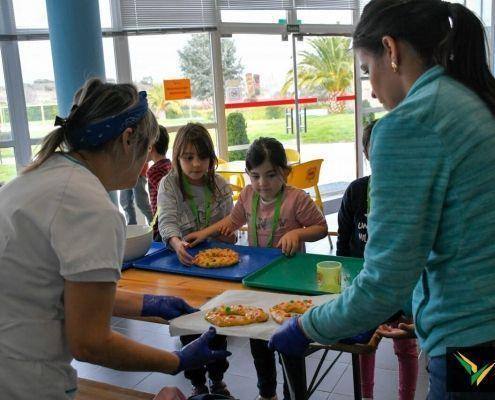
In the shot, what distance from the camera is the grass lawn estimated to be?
640 cm

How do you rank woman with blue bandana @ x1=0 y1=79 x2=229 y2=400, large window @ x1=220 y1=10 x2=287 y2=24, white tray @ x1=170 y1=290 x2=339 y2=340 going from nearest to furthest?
woman with blue bandana @ x1=0 y1=79 x2=229 y2=400
white tray @ x1=170 y1=290 x2=339 y2=340
large window @ x1=220 y1=10 x2=287 y2=24

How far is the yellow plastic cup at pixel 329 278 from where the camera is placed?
1714mm

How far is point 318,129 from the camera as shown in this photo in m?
6.92

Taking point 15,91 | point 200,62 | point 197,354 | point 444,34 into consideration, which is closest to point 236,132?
point 200,62

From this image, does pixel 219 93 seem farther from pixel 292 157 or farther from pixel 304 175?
pixel 304 175

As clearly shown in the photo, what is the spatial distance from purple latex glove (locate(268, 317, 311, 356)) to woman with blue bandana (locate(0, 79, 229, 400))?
0.31 metres

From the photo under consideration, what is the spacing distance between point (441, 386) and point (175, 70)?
4946 millimetres

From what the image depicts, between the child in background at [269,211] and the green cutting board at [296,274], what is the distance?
22 centimetres

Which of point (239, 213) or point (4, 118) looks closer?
point (239, 213)

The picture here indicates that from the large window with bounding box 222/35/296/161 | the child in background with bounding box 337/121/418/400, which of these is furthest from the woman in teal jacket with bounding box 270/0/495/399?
the large window with bounding box 222/35/296/161

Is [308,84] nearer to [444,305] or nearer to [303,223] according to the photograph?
[303,223]

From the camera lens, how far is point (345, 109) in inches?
273

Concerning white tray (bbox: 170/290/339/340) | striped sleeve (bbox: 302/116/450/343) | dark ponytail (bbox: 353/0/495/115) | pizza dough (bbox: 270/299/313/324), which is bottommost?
white tray (bbox: 170/290/339/340)

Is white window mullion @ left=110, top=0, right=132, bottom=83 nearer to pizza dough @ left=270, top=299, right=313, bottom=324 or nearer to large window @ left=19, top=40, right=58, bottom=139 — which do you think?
large window @ left=19, top=40, right=58, bottom=139
